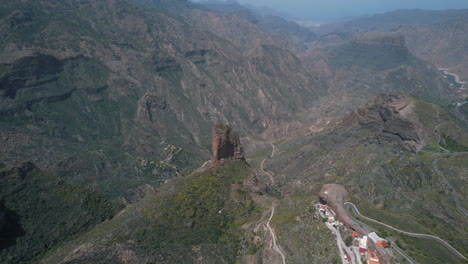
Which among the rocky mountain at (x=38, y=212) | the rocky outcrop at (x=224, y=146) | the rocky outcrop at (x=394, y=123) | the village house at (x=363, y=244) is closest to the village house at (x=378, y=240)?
the village house at (x=363, y=244)

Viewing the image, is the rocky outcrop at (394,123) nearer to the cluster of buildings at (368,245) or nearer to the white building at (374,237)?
the white building at (374,237)

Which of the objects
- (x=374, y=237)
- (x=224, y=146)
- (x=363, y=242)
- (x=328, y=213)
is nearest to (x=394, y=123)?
(x=224, y=146)

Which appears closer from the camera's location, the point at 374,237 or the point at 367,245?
the point at 367,245

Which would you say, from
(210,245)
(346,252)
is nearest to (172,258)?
(210,245)

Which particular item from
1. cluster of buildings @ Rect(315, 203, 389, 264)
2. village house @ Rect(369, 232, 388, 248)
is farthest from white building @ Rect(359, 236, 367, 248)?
village house @ Rect(369, 232, 388, 248)

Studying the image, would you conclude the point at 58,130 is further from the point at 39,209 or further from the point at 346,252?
the point at 346,252

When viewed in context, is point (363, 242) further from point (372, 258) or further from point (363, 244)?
point (372, 258)

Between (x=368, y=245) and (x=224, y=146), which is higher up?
(x=368, y=245)

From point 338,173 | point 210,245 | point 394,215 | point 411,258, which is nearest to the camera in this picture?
point 411,258
